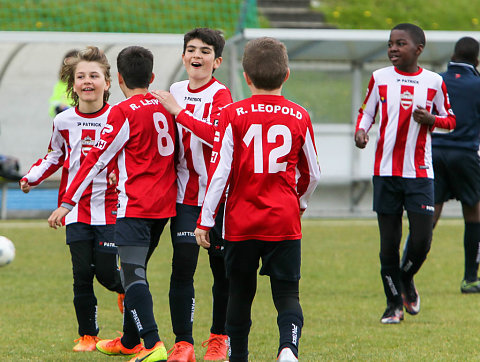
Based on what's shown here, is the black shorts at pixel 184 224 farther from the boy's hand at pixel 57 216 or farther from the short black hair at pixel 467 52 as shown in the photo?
the short black hair at pixel 467 52

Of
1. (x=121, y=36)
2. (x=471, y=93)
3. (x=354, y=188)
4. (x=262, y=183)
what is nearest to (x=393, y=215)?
(x=471, y=93)

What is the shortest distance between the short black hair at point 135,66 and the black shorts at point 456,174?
3678 millimetres

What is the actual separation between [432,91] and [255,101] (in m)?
2.53

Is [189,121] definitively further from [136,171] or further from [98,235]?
[98,235]

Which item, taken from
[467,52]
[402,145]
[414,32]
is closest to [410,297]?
[402,145]

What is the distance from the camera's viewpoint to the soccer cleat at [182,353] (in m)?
5.02

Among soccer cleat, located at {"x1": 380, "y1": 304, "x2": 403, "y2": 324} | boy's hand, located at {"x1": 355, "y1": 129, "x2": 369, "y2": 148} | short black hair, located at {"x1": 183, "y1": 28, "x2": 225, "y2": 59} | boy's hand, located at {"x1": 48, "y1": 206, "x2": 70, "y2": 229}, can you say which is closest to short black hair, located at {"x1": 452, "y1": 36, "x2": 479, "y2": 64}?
boy's hand, located at {"x1": 355, "y1": 129, "x2": 369, "y2": 148}

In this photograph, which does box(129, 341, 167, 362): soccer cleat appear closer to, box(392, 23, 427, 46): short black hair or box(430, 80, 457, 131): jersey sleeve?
box(430, 80, 457, 131): jersey sleeve

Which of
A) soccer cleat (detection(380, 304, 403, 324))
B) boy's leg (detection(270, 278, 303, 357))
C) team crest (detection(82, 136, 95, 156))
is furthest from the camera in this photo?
soccer cleat (detection(380, 304, 403, 324))

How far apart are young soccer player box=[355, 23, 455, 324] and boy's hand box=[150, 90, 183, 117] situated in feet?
6.17

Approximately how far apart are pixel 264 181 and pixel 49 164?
207cm

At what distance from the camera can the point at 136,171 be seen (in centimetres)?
504

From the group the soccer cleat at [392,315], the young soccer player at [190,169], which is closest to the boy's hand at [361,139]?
the soccer cleat at [392,315]

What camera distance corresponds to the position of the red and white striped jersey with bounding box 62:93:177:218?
500 centimetres
